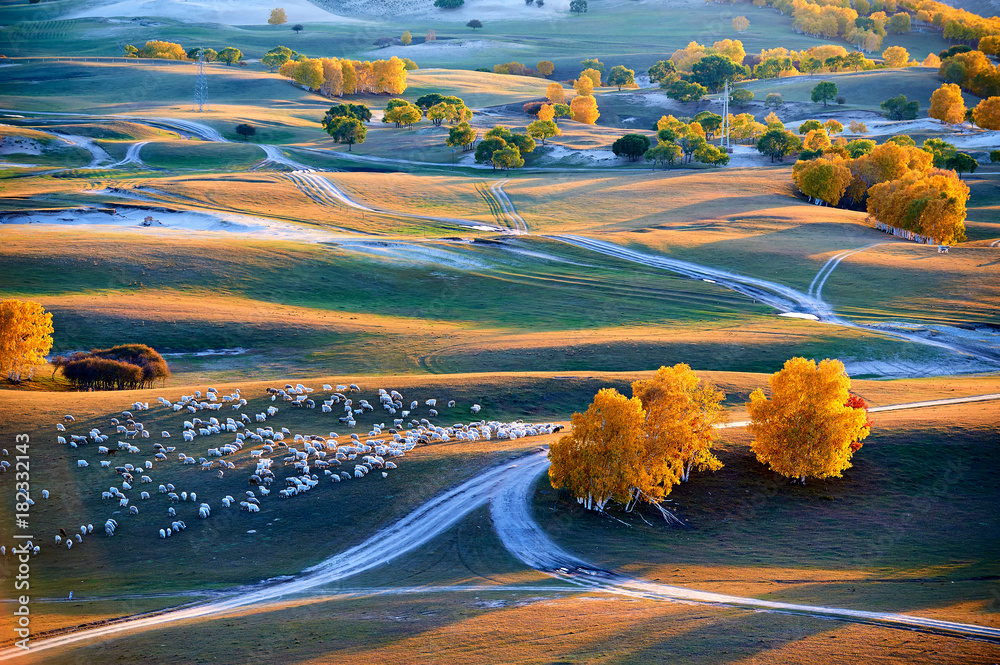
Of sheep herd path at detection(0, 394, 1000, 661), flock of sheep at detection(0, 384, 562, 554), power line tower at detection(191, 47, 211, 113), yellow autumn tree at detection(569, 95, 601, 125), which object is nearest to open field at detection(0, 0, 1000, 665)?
sheep herd path at detection(0, 394, 1000, 661)

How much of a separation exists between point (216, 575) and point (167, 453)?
1179cm

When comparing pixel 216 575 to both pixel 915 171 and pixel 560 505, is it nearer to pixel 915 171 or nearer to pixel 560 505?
pixel 560 505

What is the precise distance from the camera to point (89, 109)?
6496 inches

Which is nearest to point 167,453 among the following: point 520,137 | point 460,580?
point 460,580

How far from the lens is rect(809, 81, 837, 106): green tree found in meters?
188

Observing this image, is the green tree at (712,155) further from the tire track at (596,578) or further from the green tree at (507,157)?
the tire track at (596,578)

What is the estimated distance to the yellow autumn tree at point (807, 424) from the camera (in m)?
40.0

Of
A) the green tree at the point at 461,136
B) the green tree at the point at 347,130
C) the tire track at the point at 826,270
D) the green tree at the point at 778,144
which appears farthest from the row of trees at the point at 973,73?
the green tree at the point at 347,130

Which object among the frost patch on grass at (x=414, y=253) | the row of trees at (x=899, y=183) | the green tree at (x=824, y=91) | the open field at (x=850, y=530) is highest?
the green tree at (x=824, y=91)

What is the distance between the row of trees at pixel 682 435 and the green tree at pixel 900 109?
158 m

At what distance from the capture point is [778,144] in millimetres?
148125

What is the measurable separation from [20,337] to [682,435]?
41.5m

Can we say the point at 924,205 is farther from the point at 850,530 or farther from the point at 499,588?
the point at 499,588

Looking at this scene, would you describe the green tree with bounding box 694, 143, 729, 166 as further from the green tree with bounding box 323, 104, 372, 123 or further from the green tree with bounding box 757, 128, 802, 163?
the green tree with bounding box 323, 104, 372, 123
